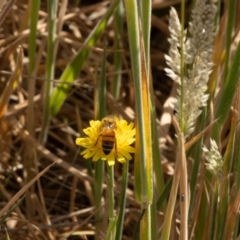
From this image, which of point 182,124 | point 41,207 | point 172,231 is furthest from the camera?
point 41,207

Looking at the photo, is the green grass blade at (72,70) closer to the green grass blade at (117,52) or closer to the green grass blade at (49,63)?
the green grass blade at (49,63)

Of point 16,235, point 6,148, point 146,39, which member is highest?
point 146,39

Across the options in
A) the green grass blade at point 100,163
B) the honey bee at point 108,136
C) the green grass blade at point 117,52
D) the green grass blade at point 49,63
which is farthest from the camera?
the green grass blade at point 117,52

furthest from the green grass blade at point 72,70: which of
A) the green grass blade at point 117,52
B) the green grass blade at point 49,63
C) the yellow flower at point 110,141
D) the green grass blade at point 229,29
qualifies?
the yellow flower at point 110,141

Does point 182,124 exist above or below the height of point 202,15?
below

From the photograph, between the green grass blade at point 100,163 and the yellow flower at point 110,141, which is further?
the green grass blade at point 100,163

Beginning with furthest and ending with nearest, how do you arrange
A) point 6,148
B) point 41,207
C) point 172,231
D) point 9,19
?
point 9,19 < point 6,148 < point 41,207 < point 172,231

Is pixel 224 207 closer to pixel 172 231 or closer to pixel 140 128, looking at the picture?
pixel 172 231

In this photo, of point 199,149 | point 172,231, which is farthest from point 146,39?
point 172,231

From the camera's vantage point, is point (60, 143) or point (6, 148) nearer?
point (6, 148)
